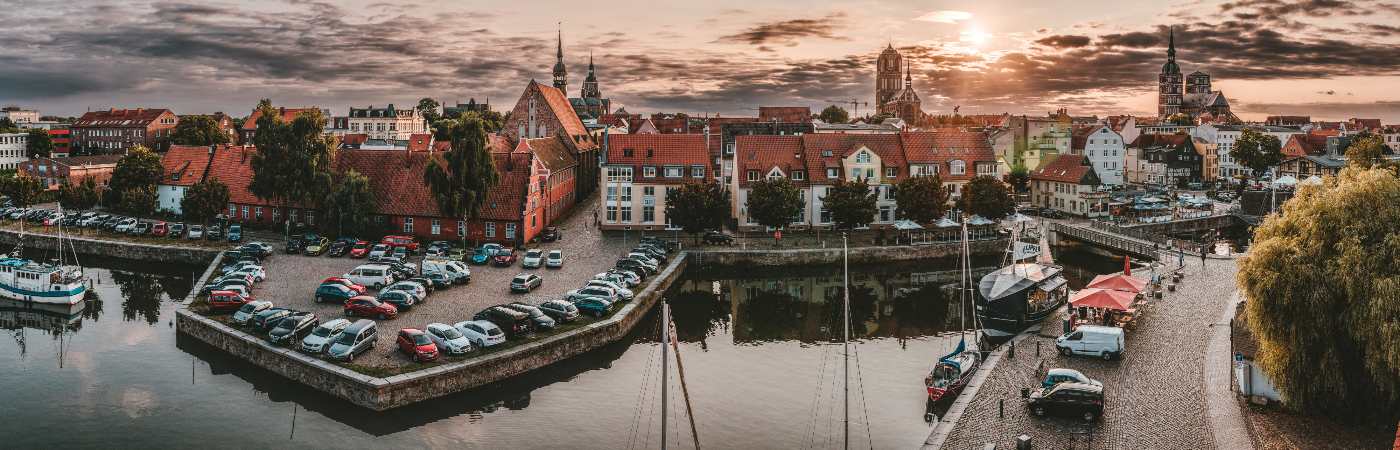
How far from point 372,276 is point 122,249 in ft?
85.3

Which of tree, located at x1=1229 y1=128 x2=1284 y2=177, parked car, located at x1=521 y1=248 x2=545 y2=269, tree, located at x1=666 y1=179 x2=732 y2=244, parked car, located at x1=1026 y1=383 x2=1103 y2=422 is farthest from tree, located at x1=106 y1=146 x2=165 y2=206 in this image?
tree, located at x1=1229 y1=128 x2=1284 y2=177

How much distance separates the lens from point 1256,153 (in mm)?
109375

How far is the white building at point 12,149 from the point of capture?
114375 millimetres

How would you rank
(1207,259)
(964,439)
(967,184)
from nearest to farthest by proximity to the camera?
(964,439), (1207,259), (967,184)

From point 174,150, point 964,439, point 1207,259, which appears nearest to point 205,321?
point 964,439

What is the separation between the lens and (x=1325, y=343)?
23109mm

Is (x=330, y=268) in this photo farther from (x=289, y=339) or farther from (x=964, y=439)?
(x=964, y=439)

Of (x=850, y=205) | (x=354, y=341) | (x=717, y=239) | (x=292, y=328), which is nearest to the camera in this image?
(x=354, y=341)

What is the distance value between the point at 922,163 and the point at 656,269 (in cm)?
2783

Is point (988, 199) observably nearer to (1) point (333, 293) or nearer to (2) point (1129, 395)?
(2) point (1129, 395)

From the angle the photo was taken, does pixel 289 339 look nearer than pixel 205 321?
Yes

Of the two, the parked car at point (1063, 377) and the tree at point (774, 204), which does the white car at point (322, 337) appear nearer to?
the parked car at point (1063, 377)

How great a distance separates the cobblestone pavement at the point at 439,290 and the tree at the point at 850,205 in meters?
15.0

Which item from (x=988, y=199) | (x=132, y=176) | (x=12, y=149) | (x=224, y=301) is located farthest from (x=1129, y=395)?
(x=12, y=149)
